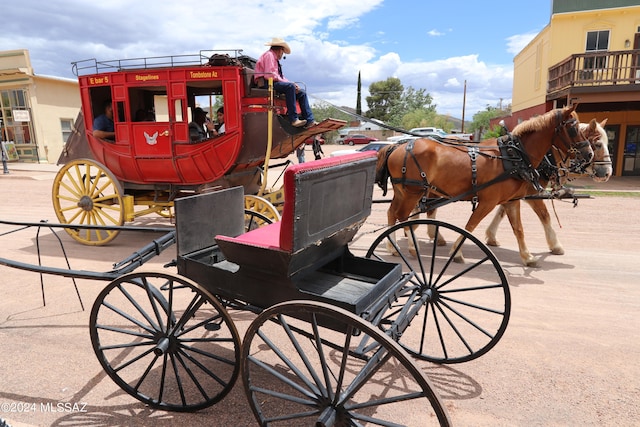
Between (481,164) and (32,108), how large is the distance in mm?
23407

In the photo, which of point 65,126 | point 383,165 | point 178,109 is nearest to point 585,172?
point 383,165

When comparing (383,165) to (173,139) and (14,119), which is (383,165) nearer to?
(173,139)

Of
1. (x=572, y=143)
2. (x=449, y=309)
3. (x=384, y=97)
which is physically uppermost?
(x=384, y=97)

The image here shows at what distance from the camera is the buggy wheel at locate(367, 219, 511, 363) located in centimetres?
299

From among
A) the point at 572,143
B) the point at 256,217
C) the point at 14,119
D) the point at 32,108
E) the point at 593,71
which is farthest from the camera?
the point at 32,108

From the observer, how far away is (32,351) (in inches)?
137

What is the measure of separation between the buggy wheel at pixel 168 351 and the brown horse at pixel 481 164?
358 centimetres

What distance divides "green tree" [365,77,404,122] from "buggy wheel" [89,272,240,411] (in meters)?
71.9

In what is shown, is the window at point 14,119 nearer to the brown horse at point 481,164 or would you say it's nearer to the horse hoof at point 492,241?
the brown horse at point 481,164

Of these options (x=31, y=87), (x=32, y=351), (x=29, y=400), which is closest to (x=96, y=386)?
(x=29, y=400)

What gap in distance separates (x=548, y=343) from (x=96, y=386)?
3647 millimetres

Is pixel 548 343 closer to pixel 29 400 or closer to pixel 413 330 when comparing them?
pixel 413 330

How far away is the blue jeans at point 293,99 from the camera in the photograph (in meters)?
5.94

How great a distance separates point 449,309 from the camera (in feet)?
11.5
